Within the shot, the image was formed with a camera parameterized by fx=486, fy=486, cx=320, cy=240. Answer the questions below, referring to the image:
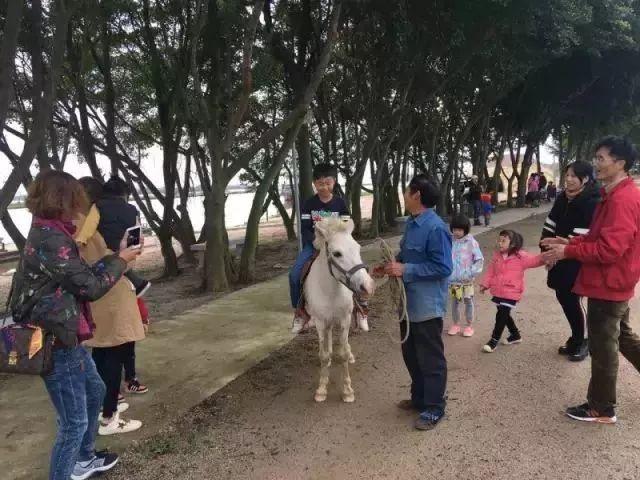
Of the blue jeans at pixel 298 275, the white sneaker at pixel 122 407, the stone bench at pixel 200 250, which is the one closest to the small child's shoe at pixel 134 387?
the white sneaker at pixel 122 407

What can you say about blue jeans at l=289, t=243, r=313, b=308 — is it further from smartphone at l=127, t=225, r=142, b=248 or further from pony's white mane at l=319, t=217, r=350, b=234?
smartphone at l=127, t=225, r=142, b=248

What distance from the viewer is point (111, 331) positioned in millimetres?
3424

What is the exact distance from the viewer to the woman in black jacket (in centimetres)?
460

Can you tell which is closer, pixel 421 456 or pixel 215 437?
pixel 421 456

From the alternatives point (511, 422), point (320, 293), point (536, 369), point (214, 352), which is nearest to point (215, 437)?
point (320, 293)

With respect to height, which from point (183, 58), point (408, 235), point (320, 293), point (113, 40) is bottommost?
point (320, 293)

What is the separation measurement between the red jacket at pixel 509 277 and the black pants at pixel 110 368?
141 inches

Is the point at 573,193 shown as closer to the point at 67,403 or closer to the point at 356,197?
the point at 67,403

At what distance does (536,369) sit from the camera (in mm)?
4598

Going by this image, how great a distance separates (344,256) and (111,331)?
1.72 m

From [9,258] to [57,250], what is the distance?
1856 cm

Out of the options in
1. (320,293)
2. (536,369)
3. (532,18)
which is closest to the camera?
(320,293)

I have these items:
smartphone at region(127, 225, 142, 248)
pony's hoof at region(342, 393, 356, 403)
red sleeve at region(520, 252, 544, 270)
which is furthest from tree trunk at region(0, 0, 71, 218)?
red sleeve at region(520, 252, 544, 270)

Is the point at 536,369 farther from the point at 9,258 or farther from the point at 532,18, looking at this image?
the point at 9,258
